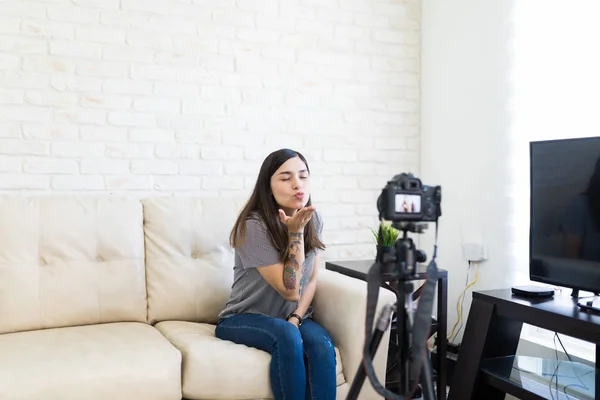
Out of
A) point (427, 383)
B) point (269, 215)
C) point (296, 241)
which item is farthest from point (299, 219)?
point (427, 383)

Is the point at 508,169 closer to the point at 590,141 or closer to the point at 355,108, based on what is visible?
the point at 590,141

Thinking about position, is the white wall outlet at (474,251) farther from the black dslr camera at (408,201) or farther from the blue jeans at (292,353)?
the black dslr camera at (408,201)

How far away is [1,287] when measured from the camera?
207 cm

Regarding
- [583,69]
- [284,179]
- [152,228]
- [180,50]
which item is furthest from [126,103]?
[583,69]

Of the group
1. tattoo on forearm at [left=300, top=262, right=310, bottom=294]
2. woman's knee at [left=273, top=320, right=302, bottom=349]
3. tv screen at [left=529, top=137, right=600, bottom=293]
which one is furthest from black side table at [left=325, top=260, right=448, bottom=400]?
woman's knee at [left=273, top=320, right=302, bottom=349]

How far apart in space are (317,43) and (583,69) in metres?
1.22

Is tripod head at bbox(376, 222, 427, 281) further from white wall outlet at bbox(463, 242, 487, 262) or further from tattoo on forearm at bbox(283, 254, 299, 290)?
white wall outlet at bbox(463, 242, 487, 262)

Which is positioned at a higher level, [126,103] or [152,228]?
[126,103]

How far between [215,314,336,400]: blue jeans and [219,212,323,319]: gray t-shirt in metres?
0.08

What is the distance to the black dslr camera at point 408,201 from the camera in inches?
50.9

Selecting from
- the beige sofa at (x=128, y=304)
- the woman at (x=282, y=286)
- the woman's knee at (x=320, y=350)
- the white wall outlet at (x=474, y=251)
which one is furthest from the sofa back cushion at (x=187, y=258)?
the white wall outlet at (x=474, y=251)

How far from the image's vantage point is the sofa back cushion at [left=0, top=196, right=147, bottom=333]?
6.86ft

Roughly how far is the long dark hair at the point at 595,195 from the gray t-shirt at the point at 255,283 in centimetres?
98

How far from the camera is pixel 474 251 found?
8.70 feet
